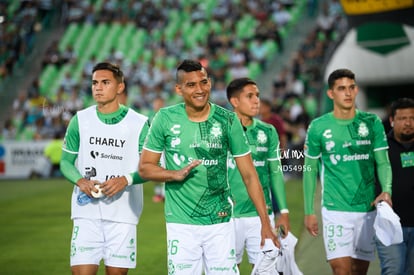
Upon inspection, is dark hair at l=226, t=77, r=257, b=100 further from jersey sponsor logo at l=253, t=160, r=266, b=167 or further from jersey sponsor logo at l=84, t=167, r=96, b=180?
jersey sponsor logo at l=84, t=167, r=96, b=180

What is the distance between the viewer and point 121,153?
21.6ft

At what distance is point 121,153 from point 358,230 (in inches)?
91.8

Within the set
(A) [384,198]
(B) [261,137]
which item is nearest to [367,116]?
(A) [384,198]

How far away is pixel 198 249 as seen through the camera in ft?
18.7

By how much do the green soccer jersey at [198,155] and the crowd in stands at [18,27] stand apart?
93.5 feet

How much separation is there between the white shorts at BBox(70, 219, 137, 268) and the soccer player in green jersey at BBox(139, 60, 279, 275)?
0.91 meters

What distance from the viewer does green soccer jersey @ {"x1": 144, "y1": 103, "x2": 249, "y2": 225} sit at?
5.69 m

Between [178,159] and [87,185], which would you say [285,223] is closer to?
[178,159]

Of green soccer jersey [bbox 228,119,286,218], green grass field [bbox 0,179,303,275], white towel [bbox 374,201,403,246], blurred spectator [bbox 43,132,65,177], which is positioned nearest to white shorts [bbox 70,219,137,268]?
green soccer jersey [bbox 228,119,286,218]

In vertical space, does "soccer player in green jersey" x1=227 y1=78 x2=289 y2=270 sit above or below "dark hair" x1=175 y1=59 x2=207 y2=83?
below

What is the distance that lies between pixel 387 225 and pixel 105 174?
98.5 inches

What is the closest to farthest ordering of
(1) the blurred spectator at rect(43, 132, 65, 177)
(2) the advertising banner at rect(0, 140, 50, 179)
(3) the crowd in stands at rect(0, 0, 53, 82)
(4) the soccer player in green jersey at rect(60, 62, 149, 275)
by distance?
1. (4) the soccer player in green jersey at rect(60, 62, 149, 275)
2. (1) the blurred spectator at rect(43, 132, 65, 177)
3. (2) the advertising banner at rect(0, 140, 50, 179)
4. (3) the crowd in stands at rect(0, 0, 53, 82)

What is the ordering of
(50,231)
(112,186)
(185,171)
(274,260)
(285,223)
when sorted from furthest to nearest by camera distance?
(50,231)
(285,223)
(112,186)
(274,260)
(185,171)

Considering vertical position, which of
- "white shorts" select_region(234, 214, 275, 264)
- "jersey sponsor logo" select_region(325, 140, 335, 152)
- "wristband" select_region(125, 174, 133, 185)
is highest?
"jersey sponsor logo" select_region(325, 140, 335, 152)
